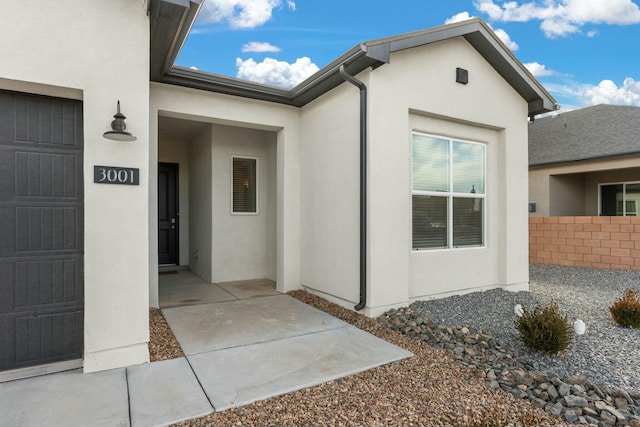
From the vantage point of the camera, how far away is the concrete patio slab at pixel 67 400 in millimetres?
2491

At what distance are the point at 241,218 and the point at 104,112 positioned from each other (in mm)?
4258

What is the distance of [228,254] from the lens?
731 centimetres

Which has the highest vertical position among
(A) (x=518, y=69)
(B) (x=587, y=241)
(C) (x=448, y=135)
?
(A) (x=518, y=69)

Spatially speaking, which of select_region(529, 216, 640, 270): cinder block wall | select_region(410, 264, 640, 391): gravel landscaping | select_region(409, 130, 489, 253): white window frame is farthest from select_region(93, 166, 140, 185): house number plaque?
select_region(529, 216, 640, 270): cinder block wall

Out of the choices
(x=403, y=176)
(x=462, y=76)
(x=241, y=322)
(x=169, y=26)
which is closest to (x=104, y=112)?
(x=169, y=26)

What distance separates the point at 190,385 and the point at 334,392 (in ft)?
4.07

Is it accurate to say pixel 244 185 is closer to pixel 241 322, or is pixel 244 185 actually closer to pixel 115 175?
pixel 241 322

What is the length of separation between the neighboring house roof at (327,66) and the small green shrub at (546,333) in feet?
11.7

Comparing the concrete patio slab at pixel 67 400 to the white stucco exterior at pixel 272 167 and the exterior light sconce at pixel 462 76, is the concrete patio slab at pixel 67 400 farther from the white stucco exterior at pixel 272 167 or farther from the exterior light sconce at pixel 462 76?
the exterior light sconce at pixel 462 76

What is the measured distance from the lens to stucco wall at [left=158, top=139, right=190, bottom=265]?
872cm

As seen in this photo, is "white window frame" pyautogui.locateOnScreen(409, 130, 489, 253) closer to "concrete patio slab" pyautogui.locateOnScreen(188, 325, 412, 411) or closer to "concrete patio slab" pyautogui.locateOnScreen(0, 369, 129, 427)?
"concrete patio slab" pyautogui.locateOnScreen(188, 325, 412, 411)

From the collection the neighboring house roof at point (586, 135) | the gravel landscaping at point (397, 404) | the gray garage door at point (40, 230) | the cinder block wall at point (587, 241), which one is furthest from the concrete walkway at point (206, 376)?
the neighboring house roof at point (586, 135)

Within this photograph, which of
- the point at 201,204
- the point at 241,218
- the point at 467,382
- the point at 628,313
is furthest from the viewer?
the point at 201,204

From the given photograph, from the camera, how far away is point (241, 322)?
→ 4695mm
